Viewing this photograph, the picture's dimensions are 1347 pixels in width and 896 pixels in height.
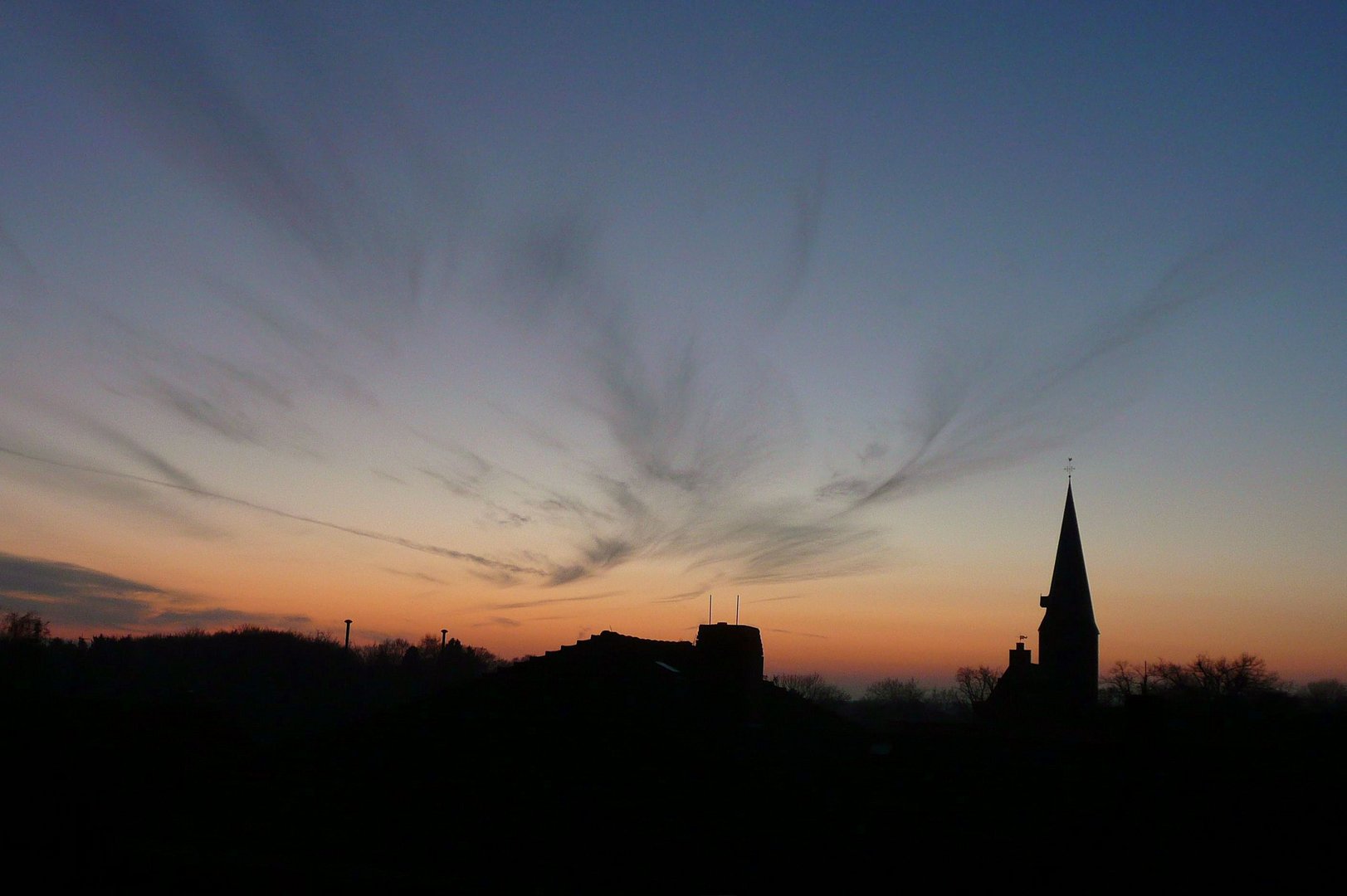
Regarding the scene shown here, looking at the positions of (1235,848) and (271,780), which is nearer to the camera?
(1235,848)

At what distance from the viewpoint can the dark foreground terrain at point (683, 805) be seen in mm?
15727

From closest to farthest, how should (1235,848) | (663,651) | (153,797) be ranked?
1. (1235,848)
2. (153,797)
3. (663,651)

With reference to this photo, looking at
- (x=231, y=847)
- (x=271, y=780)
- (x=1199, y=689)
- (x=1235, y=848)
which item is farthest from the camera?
(x=1199, y=689)

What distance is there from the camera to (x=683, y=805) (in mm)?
17906

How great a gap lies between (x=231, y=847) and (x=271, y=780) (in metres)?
3.80

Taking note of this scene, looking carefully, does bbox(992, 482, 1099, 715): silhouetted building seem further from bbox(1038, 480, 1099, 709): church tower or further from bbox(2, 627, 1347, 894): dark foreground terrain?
bbox(2, 627, 1347, 894): dark foreground terrain

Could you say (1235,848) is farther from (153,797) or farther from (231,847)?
(153,797)

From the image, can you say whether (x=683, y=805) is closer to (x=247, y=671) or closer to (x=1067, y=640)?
(x=1067, y=640)

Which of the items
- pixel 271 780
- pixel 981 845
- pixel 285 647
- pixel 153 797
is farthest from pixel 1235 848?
pixel 285 647

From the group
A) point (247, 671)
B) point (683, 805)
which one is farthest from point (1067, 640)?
point (247, 671)

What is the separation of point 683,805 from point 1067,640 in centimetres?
5213

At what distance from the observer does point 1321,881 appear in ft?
48.4

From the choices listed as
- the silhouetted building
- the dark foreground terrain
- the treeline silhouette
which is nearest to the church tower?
the silhouetted building

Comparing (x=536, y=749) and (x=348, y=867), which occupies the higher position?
(x=536, y=749)
